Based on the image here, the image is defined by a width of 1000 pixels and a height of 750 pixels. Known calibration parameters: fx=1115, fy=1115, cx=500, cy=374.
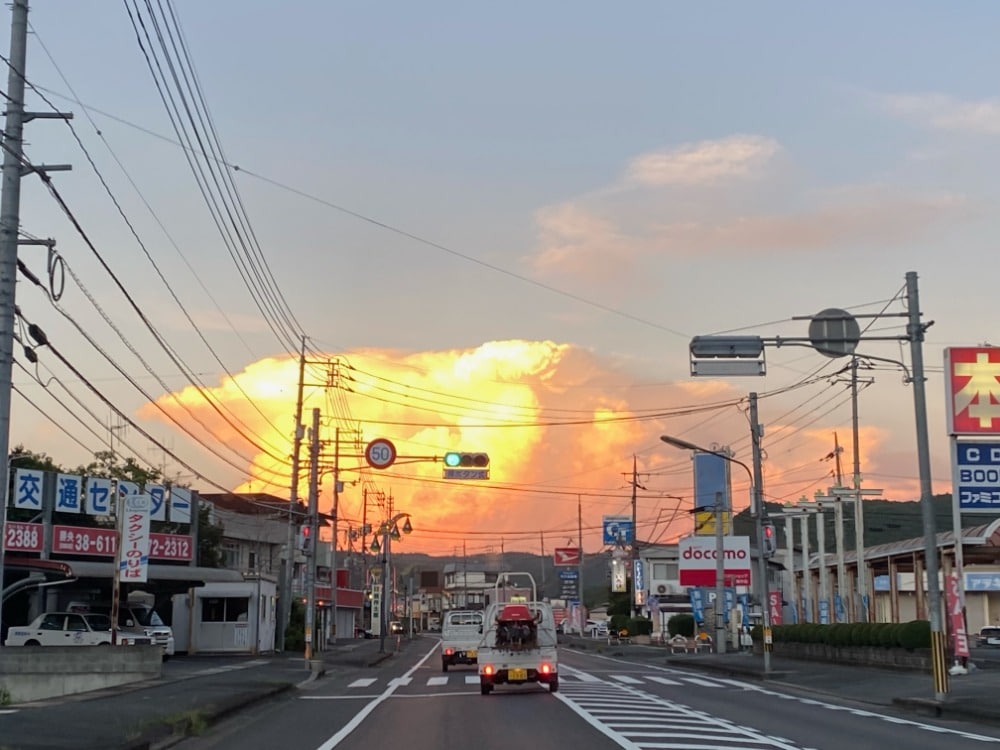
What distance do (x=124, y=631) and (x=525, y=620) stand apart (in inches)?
716

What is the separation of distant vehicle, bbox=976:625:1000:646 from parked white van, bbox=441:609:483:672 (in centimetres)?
3713

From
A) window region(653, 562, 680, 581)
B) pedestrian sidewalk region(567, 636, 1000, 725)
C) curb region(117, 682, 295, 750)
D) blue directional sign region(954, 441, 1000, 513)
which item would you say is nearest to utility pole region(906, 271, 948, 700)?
pedestrian sidewalk region(567, 636, 1000, 725)

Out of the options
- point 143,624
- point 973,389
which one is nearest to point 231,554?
point 143,624

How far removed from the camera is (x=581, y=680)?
3262 centimetres

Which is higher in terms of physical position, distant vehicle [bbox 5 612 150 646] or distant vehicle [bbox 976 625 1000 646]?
distant vehicle [bbox 5 612 150 646]

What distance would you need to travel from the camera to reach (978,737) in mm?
16844

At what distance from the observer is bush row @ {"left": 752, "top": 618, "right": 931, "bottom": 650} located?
31391mm

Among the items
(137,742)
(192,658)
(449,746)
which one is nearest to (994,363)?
(449,746)

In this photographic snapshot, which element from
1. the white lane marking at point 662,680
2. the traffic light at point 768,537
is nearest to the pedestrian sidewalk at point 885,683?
the white lane marking at point 662,680

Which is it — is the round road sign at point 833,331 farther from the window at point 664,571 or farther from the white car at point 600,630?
the window at point 664,571

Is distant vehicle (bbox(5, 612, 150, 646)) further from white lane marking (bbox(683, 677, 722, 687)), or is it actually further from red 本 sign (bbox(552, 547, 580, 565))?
red 本 sign (bbox(552, 547, 580, 565))

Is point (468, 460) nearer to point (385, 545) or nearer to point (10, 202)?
point (10, 202)

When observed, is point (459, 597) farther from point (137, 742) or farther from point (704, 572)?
point (137, 742)

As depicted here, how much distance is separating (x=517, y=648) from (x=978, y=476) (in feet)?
43.5
